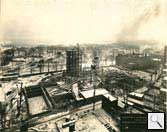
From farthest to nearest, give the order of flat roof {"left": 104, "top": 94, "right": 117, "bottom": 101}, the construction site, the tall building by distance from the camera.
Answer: the tall building → flat roof {"left": 104, "top": 94, "right": 117, "bottom": 101} → the construction site

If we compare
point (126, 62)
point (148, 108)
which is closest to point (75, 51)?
point (126, 62)

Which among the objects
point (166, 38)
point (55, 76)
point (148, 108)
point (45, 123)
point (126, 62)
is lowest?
point (45, 123)

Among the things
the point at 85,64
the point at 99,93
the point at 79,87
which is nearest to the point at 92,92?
the point at 99,93

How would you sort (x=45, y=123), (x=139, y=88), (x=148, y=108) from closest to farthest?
1. (x=45, y=123)
2. (x=148, y=108)
3. (x=139, y=88)

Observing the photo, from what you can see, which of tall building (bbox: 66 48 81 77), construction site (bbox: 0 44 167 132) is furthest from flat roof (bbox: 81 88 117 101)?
tall building (bbox: 66 48 81 77)

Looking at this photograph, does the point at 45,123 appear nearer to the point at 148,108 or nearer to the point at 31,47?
the point at 31,47

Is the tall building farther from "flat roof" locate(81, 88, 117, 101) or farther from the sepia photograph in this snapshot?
"flat roof" locate(81, 88, 117, 101)

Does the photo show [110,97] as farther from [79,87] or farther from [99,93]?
[79,87]

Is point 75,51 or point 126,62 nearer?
point 75,51
